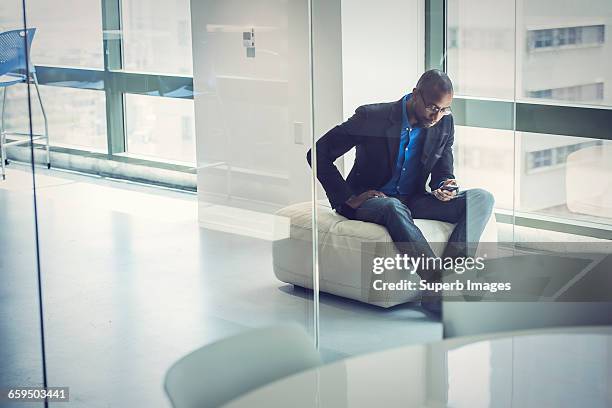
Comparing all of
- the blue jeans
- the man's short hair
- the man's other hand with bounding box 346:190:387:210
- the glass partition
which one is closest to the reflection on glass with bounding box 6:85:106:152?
the glass partition

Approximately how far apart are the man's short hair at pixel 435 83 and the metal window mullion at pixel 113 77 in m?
1.38

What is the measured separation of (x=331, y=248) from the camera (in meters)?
4.52

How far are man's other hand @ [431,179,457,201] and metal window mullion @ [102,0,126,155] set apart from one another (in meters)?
1.46

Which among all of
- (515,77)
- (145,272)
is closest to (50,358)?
(145,272)

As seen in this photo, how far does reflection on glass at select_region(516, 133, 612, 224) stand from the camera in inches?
167

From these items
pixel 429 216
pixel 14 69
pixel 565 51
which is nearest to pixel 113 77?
pixel 14 69

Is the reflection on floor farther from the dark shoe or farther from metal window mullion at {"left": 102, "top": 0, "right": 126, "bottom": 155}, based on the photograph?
metal window mullion at {"left": 102, "top": 0, "right": 126, "bottom": 155}

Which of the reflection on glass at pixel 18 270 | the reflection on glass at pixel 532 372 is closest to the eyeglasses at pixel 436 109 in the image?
the reflection on glass at pixel 532 372

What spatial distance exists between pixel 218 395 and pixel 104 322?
177cm

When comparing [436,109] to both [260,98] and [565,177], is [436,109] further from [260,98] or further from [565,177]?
[260,98]

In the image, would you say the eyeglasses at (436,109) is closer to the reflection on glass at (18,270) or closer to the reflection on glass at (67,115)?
the reflection on glass at (67,115)

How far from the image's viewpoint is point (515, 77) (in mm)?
4301

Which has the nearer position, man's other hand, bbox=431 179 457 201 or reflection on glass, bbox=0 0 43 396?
reflection on glass, bbox=0 0 43 396

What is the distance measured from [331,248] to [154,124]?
1012 mm
